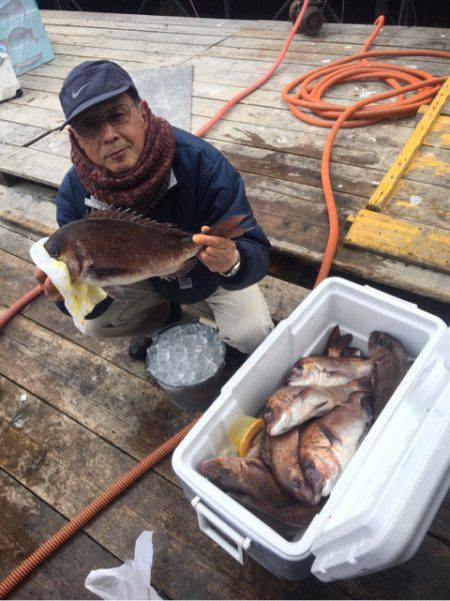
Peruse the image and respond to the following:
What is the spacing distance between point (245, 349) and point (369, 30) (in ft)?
14.3

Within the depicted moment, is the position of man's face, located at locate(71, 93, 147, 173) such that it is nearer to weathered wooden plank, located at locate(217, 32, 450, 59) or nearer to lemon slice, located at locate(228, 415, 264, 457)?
lemon slice, located at locate(228, 415, 264, 457)

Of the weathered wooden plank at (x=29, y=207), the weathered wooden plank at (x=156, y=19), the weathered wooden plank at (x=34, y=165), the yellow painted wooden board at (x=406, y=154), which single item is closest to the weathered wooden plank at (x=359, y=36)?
the weathered wooden plank at (x=156, y=19)

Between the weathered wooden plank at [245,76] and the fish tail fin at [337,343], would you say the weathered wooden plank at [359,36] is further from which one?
the fish tail fin at [337,343]

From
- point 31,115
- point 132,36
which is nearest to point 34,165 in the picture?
point 31,115

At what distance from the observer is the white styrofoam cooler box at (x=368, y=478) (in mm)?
1012

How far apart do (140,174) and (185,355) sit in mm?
933

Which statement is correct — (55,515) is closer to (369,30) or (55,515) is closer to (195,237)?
(195,237)

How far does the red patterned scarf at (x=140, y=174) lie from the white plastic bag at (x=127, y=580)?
1.26 meters

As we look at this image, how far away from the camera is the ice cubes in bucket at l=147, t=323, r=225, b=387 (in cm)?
204

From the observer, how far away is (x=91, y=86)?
1.48 m

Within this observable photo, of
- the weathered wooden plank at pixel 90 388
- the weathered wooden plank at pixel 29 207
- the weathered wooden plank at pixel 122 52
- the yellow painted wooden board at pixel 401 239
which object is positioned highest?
the weathered wooden plank at pixel 122 52

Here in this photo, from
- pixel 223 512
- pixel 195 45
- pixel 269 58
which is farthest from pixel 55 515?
pixel 195 45

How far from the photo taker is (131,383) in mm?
2404

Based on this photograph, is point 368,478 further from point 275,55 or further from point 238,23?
point 238,23
